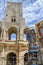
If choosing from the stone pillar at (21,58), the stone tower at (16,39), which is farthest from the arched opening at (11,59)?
the stone pillar at (21,58)

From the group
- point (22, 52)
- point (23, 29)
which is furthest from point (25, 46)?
point (23, 29)

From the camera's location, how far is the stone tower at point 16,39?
43.0 metres

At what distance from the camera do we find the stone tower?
43.0 meters

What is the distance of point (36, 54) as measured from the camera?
37.1m

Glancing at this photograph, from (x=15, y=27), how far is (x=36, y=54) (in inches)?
439

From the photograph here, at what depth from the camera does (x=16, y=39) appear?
150ft

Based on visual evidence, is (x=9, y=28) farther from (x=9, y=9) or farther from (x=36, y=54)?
(x=36, y=54)

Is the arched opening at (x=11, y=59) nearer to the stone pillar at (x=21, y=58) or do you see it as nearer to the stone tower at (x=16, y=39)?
the stone tower at (x=16, y=39)

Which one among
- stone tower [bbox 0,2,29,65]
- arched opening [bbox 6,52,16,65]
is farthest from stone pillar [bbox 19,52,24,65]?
arched opening [bbox 6,52,16,65]

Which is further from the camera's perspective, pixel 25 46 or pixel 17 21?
pixel 17 21

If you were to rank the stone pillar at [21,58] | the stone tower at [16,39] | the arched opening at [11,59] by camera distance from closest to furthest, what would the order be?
the stone pillar at [21,58]
the stone tower at [16,39]
the arched opening at [11,59]

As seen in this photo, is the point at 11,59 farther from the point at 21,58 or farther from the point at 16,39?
the point at 16,39

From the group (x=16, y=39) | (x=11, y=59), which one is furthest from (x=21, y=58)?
(x=16, y=39)

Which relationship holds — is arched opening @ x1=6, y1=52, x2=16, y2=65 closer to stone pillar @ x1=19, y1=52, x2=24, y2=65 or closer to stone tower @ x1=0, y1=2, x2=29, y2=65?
stone tower @ x1=0, y1=2, x2=29, y2=65
